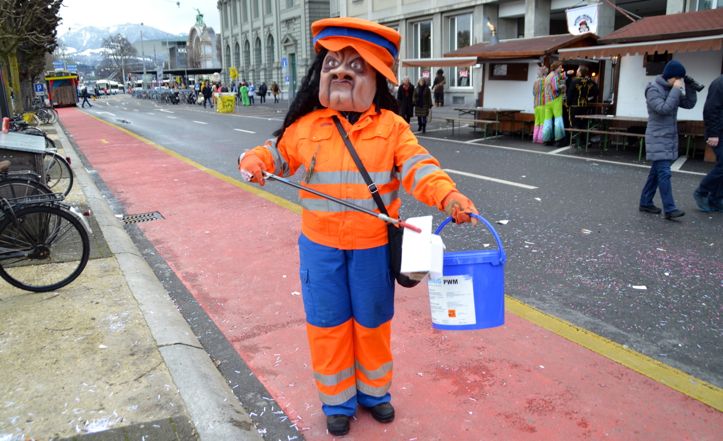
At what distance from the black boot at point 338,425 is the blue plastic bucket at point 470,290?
697mm

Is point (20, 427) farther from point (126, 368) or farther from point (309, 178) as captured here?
point (309, 178)

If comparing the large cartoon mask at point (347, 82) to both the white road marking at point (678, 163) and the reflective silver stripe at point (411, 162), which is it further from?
the white road marking at point (678, 163)

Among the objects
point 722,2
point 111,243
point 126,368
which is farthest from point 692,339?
point 722,2

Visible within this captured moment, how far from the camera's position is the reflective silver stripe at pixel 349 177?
2676mm

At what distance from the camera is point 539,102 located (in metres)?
14.7

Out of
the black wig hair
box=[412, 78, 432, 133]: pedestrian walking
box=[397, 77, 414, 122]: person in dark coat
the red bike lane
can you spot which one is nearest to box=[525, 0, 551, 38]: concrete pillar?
box=[397, 77, 414, 122]: person in dark coat

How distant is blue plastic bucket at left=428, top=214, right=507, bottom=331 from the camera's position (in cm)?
259

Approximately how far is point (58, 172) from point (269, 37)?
1851 inches

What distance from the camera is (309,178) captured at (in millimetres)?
2771

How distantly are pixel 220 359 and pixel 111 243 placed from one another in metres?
2.86

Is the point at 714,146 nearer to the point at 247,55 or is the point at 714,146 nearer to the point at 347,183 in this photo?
the point at 347,183

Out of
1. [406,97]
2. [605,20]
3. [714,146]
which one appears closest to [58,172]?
[714,146]

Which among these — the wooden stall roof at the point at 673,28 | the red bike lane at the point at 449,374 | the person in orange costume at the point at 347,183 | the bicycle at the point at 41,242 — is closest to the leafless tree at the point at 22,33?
the bicycle at the point at 41,242

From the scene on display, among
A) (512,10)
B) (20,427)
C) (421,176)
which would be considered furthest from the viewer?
(512,10)
